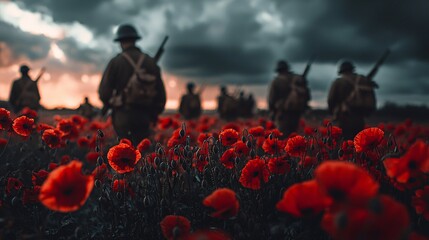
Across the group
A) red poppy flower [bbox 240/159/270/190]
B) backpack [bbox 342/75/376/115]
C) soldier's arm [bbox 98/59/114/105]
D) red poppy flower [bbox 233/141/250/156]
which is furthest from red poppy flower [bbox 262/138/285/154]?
backpack [bbox 342/75/376/115]

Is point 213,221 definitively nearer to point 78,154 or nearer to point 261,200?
point 261,200

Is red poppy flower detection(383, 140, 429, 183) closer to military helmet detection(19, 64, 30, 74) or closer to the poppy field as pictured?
the poppy field

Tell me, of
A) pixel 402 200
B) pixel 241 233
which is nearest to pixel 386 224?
pixel 241 233

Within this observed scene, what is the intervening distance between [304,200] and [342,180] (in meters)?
0.18

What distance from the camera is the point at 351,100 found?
7.66m

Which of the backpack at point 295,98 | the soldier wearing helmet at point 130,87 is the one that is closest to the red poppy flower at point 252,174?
the soldier wearing helmet at point 130,87

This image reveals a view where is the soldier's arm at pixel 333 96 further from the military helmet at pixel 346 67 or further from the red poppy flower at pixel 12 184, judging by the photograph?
the red poppy flower at pixel 12 184

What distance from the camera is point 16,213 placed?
3.27 m

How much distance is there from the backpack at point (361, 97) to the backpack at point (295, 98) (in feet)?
3.68

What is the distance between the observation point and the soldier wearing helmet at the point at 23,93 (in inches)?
416

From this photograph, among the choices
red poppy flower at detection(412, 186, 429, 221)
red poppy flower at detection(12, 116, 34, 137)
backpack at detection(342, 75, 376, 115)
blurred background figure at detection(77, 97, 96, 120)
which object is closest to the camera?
red poppy flower at detection(412, 186, 429, 221)

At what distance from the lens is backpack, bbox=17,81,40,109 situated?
1055 centimetres

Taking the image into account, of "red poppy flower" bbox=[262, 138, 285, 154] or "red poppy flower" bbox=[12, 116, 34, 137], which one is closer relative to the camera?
"red poppy flower" bbox=[262, 138, 285, 154]

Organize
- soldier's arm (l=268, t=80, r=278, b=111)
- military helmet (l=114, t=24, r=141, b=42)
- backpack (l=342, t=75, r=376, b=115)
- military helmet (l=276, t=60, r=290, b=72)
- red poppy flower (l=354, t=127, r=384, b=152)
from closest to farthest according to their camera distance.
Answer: red poppy flower (l=354, t=127, r=384, b=152) < military helmet (l=114, t=24, r=141, b=42) < backpack (l=342, t=75, r=376, b=115) < soldier's arm (l=268, t=80, r=278, b=111) < military helmet (l=276, t=60, r=290, b=72)
